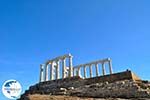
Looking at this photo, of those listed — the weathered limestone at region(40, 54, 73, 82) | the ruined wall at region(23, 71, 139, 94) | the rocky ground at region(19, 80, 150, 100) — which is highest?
the weathered limestone at region(40, 54, 73, 82)

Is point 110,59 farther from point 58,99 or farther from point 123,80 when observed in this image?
point 58,99

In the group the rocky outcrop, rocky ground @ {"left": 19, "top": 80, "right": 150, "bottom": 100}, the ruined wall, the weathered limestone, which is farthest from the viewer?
the weathered limestone

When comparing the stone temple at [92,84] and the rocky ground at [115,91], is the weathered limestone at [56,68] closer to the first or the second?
the stone temple at [92,84]

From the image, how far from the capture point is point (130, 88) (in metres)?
41.8

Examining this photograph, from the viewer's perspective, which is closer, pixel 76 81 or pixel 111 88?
pixel 111 88

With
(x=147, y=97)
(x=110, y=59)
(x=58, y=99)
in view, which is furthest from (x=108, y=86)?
(x=110, y=59)

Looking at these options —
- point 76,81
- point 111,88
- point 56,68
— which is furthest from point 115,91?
point 56,68

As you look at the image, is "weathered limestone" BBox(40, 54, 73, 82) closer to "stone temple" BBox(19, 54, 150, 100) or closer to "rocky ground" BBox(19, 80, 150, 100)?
"stone temple" BBox(19, 54, 150, 100)

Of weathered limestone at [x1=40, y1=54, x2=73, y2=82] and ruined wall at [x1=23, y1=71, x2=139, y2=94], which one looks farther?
weathered limestone at [x1=40, y1=54, x2=73, y2=82]

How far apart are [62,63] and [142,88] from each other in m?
28.5

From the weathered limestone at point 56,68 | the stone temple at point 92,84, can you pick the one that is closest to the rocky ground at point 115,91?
the stone temple at point 92,84

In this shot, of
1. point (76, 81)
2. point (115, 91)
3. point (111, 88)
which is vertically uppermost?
point (76, 81)

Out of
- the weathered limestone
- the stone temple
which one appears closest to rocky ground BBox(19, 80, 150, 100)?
the stone temple

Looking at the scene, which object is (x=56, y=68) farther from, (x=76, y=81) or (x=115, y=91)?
(x=115, y=91)
